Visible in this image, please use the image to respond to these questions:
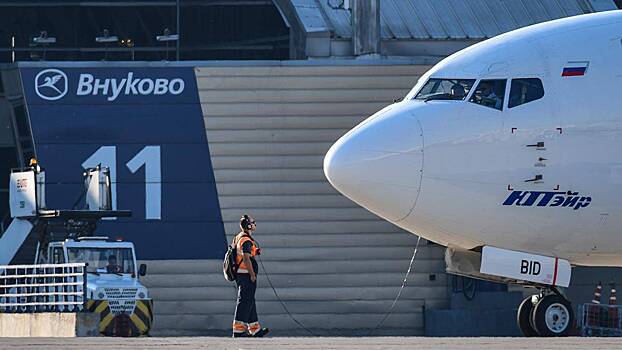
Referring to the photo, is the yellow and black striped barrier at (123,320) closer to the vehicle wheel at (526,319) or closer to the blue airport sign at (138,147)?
the blue airport sign at (138,147)

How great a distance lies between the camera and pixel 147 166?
3080cm

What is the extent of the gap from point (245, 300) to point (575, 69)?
520cm

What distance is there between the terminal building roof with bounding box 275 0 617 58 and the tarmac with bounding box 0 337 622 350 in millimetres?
19143

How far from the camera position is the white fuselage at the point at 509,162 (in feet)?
53.5

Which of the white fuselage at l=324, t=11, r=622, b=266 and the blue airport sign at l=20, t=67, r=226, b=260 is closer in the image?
the white fuselage at l=324, t=11, r=622, b=266

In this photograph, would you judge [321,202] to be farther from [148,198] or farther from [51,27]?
[51,27]

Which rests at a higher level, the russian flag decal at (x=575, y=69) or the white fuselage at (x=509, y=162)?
the russian flag decal at (x=575, y=69)

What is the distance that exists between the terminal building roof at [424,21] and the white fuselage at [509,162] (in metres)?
16.8

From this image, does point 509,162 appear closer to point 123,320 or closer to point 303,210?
point 123,320

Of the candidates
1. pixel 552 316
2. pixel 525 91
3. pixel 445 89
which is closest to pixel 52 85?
pixel 445 89

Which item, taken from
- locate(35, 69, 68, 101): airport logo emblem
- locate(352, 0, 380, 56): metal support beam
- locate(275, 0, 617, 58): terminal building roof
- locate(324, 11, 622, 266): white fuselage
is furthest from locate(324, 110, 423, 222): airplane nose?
locate(275, 0, 617, 58): terminal building roof

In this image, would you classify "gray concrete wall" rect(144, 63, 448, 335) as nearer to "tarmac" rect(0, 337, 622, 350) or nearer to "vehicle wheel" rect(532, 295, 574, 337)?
"vehicle wheel" rect(532, 295, 574, 337)

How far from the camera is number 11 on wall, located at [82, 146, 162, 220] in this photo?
3073 cm

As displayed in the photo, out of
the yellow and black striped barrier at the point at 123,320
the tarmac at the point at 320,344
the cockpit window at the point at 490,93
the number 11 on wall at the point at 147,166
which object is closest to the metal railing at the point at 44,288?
the yellow and black striped barrier at the point at 123,320
